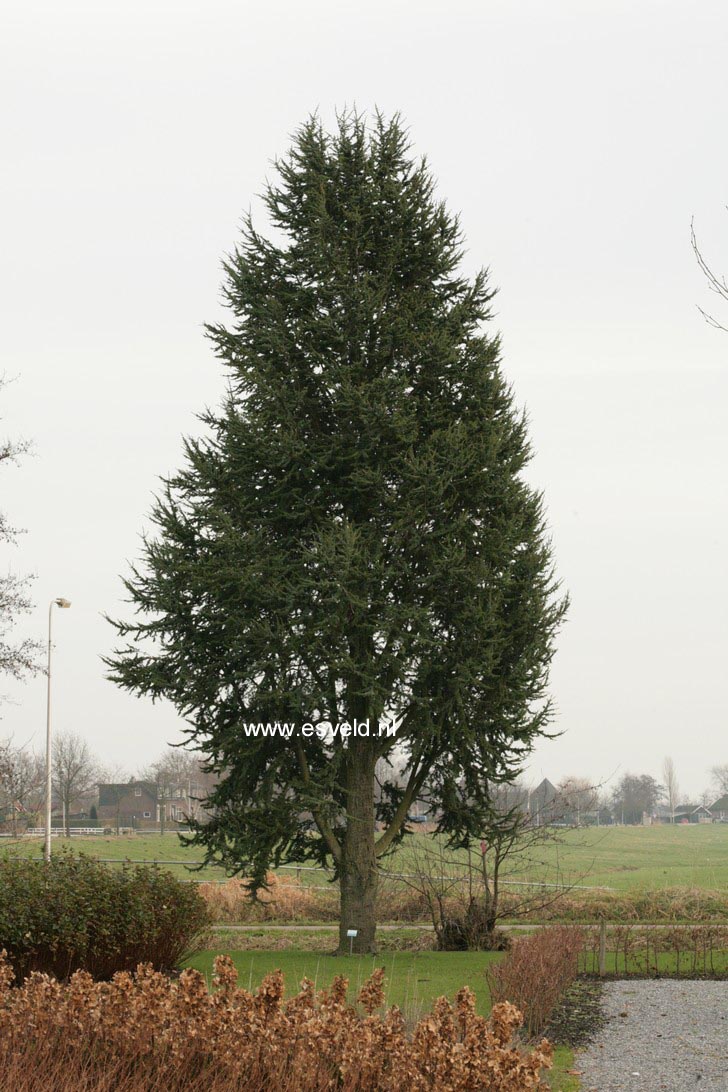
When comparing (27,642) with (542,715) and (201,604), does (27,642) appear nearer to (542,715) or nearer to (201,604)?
(201,604)

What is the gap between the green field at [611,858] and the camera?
3356 cm

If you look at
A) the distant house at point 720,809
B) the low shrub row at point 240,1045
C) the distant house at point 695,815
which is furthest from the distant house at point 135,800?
the low shrub row at point 240,1045

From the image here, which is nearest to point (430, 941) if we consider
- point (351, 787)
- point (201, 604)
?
point (351, 787)

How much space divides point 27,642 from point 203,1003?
71.4 ft

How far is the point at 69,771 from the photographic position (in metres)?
65.8

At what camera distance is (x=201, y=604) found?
1847cm

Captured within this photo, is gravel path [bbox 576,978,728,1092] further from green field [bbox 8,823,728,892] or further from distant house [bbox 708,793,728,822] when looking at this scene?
distant house [bbox 708,793,728,822]

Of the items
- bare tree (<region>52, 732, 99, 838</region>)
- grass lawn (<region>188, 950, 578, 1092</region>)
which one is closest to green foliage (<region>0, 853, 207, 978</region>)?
grass lawn (<region>188, 950, 578, 1092</region>)

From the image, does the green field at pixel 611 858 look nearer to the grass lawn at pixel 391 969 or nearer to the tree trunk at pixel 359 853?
the tree trunk at pixel 359 853

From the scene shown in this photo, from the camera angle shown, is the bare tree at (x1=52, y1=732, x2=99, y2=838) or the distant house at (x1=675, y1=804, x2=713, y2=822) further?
the distant house at (x1=675, y1=804, x2=713, y2=822)

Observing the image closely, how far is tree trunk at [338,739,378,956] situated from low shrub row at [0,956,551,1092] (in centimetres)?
1154

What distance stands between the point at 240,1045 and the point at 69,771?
206 feet

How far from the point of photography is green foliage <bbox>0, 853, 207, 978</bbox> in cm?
1317

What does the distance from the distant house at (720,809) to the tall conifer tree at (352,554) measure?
117988 mm
